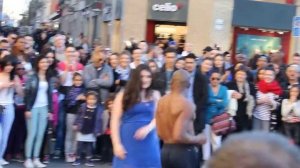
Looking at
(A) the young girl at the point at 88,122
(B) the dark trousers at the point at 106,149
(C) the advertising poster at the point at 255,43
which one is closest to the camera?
(A) the young girl at the point at 88,122

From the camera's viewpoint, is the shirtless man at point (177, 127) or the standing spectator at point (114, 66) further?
the standing spectator at point (114, 66)

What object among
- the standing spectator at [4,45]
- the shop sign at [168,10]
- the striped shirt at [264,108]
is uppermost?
the shop sign at [168,10]

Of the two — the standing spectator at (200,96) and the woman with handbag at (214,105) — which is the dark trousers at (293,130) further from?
the standing spectator at (200,96)

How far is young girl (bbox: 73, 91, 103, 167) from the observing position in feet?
32.9

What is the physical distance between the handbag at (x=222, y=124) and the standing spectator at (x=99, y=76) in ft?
6.30

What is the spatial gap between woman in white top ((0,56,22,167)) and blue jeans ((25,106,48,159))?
394 mm

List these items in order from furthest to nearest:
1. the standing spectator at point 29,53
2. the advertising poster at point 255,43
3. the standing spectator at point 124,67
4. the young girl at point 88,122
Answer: the advertising poster at point 255,43 < the standing spectator at point 124,67 < the standing spectator at point 29,53 < the young girl at point 88,122

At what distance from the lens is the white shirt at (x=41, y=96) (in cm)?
938

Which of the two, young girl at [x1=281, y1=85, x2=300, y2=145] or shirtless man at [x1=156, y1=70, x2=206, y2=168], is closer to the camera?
shirtless man at [x1=156, y1=70, x2=206, y2=168]

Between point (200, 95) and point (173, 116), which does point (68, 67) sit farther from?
point (173, 116)

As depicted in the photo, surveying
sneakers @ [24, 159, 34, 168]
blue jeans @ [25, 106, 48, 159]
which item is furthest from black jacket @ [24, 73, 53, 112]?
sneakers @ [24, 159, 34, 168]

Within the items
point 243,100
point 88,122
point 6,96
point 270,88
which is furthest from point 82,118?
point 270,88

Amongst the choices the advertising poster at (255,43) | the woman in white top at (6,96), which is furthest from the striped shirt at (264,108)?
the advertising poster at (255,43)

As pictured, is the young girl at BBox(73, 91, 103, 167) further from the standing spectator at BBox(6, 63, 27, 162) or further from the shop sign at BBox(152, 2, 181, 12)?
the shop sign at BBox(152, 2, 181, 12)
